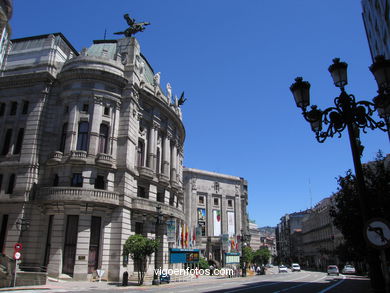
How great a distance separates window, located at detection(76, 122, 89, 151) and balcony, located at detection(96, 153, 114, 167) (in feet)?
6.34

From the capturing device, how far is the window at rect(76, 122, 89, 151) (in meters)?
33.1

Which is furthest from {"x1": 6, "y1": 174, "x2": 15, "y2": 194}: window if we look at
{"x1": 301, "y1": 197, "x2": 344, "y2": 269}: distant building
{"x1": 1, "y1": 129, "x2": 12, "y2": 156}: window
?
{"x1": 301, "y1": 197, "x2": 344, "y2": 269}: distant building

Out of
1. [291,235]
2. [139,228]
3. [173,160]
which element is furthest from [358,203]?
[291,235]

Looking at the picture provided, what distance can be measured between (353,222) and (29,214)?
28.4 m

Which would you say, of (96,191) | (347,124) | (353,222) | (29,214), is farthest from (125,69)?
(347,124)

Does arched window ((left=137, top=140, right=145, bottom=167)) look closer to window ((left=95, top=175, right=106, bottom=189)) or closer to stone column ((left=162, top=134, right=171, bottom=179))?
stone column ((left=162, top=134, right=171, bottom=179))

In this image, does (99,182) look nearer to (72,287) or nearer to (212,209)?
(72,287)

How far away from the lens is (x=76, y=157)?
31359 millimetres

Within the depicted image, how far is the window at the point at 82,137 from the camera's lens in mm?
33053

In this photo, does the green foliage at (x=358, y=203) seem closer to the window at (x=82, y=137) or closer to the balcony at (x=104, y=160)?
the balcony at (x=104, y=160)

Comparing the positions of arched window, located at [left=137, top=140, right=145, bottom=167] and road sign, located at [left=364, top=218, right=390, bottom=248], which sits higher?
arched window, located at [left=137, top=140, right=145, bottom=167]

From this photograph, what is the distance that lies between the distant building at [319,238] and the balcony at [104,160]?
58568 millimetres

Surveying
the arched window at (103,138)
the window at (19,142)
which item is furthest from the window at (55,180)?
the window at (19,142)

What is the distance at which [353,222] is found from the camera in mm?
18938
